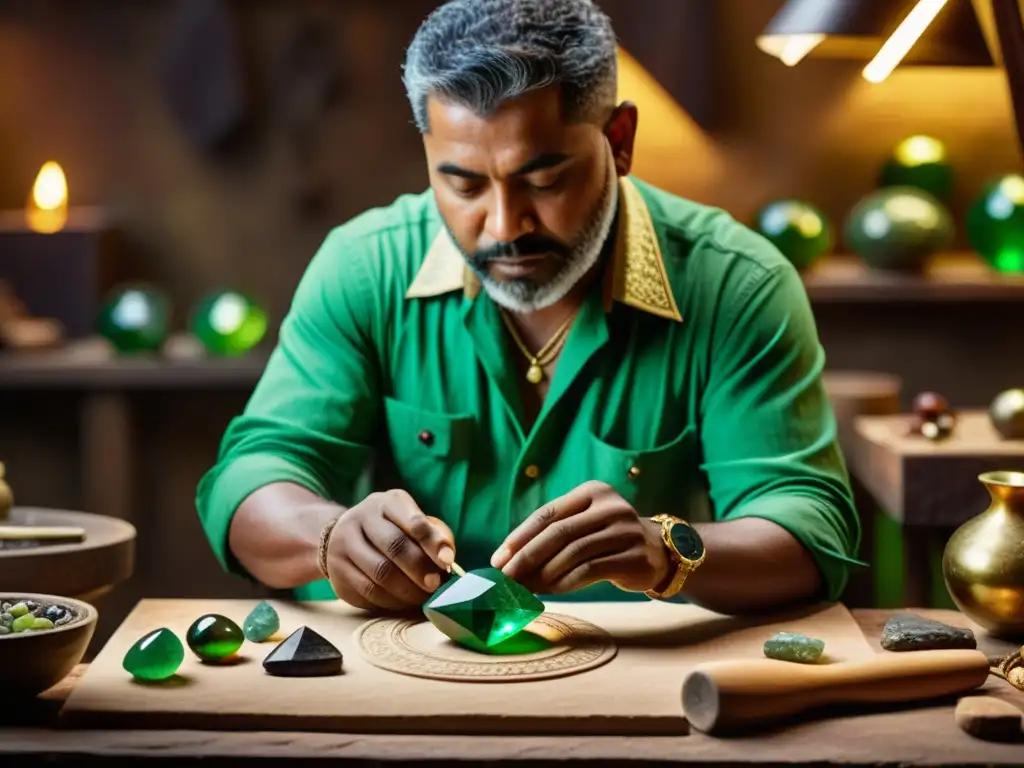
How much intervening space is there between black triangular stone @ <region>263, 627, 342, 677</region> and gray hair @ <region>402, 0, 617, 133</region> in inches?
36.6

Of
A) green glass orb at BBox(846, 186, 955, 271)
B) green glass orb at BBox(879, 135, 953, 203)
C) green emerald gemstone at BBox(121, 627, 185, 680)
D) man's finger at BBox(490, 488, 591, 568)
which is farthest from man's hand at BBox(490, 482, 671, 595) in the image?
green glass orb at BBox(879, 135, 953, 203)

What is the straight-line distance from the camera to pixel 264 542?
2.53m

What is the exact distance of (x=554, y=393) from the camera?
2.74 metres

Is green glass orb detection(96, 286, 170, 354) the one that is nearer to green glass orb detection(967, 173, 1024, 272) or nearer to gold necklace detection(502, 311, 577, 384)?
gold necklace detection(502, 311, 577, 384)

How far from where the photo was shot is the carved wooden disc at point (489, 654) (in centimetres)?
198

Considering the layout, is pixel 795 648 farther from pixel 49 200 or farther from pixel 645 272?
pixel 49 200

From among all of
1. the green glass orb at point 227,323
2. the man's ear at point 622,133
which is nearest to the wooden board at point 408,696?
the man's ear at point 622,133

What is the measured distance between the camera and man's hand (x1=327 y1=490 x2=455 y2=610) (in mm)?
2186

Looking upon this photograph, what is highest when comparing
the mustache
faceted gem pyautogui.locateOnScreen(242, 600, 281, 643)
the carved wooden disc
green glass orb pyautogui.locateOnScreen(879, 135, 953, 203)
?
green glass orb pyautogui.locateOnScreen(879, 135, 953, 203)

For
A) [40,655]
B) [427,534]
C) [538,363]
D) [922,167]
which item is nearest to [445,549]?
[427,534]

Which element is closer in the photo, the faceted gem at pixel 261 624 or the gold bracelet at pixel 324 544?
the faceted gem at pixel 261 624

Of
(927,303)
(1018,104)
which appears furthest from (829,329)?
(1018,104)

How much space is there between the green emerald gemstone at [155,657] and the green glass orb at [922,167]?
3.22 m

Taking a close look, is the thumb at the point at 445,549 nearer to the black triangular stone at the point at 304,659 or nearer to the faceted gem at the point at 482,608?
the faceted gem at the point at 482,608
